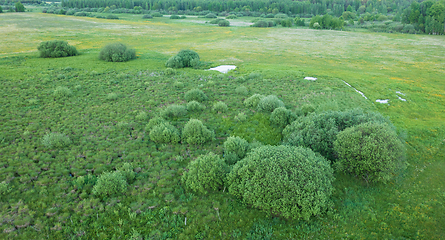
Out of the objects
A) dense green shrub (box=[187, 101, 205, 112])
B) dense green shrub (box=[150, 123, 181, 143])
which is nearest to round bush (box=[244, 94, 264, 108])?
dense green shrub (box=[187, 101, 205, 112])

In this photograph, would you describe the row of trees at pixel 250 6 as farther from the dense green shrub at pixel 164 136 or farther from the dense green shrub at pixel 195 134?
the dense green shrub at pixel 164 136

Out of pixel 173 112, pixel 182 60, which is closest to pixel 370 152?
pixel 173 112

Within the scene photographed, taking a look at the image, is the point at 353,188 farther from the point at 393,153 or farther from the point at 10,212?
the point at 10,212

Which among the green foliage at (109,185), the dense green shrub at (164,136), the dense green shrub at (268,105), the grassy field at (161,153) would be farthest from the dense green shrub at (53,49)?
the green foliage at (109,185)

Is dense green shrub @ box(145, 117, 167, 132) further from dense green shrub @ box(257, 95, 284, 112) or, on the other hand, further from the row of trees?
the row of trees

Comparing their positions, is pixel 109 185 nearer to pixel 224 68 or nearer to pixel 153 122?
pixel 153 122

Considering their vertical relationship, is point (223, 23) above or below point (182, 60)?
above
